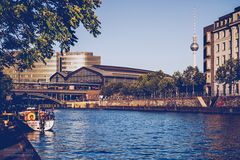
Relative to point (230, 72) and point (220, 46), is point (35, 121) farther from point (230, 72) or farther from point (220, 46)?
point (220, 46)

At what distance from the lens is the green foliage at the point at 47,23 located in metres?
21.0

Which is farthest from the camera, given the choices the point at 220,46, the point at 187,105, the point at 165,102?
the point at 165,102

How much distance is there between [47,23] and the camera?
2045 cm

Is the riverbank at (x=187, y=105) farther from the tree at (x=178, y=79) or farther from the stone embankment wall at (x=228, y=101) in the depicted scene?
the tree at (x=178, y=79)

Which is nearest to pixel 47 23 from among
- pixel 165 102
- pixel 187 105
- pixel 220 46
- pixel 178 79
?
pixel 220 46

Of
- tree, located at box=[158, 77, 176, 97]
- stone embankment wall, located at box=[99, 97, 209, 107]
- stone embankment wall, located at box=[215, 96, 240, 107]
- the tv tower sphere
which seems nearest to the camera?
stone embankment wall, located at box=[215, 96, 240, 107]

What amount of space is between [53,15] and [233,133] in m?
41.0

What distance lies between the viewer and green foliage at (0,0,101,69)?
826 inches

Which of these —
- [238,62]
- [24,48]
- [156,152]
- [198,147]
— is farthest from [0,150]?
[238,62]

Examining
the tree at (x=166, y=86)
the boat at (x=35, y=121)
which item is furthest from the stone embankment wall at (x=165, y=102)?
the boat at (x=35, y=121)

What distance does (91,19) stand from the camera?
22.2 metres

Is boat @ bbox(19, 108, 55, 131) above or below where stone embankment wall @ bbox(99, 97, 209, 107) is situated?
below

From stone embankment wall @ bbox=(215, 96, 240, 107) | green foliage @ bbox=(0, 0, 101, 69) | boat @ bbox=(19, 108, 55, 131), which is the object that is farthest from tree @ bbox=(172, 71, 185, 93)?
green foliage @ bbox=(0, 0, 101, 69)

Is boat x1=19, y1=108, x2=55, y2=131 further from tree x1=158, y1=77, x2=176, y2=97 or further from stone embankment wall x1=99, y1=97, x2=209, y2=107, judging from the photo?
tree x1=158, y1=77, x2=176, y2=97
